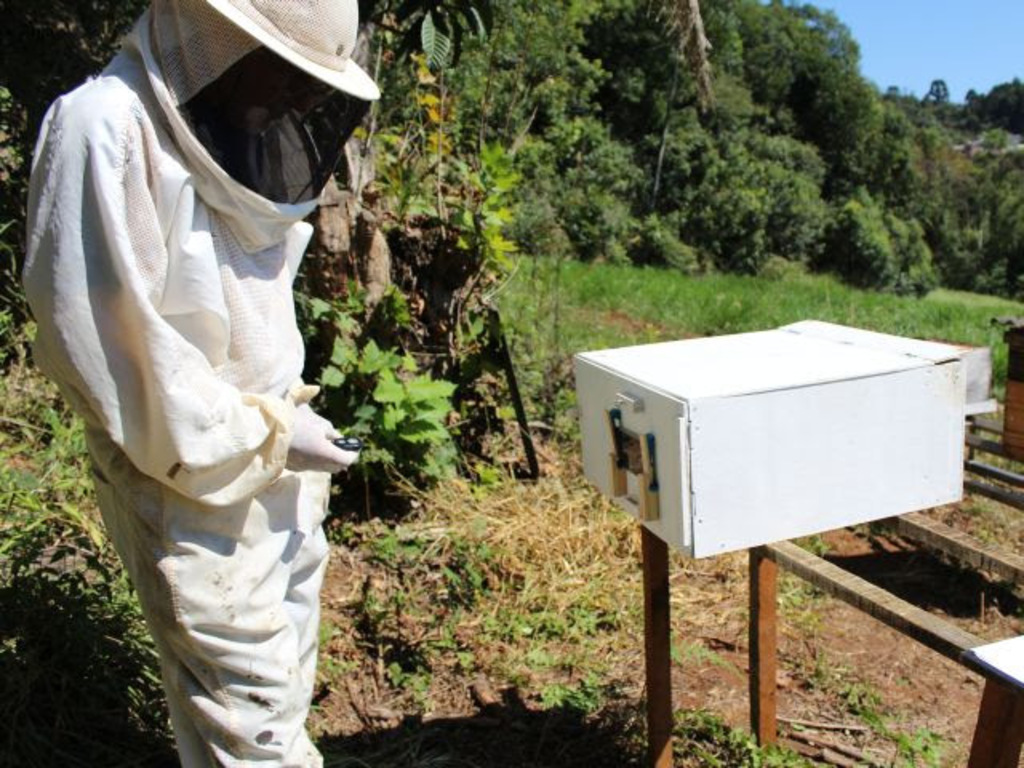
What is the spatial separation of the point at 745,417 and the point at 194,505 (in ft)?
3.37

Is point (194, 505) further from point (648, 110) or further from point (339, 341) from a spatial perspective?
point (648, 110)

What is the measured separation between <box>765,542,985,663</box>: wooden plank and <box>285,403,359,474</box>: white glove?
1.24 m

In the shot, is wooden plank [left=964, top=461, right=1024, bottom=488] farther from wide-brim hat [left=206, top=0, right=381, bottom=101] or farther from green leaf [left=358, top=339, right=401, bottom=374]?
wide-brim hat [left=206, top=0, right=381, bottom=101]

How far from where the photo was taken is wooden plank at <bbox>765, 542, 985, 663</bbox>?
191 cm

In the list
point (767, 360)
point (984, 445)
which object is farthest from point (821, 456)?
point (984, 445)

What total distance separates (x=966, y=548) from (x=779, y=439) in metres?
1.20

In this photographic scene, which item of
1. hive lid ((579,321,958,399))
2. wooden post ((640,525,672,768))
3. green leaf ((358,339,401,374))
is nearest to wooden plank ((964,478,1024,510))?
hive lid ((579,321,958,399))

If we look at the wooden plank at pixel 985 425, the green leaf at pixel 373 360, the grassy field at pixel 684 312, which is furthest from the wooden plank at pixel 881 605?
the grassy field at pixel 684 312

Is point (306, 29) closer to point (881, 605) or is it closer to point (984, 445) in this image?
point (881, 605)

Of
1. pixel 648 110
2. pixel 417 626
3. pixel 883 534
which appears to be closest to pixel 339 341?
pixel 417 626

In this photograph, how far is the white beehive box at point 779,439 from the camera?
176 cm

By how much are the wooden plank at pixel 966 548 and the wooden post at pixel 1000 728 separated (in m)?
0.80

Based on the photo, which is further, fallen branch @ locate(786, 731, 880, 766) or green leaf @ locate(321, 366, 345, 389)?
green leaf @ locate(321, 366, 345, 389)

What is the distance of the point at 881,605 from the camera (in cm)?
213
